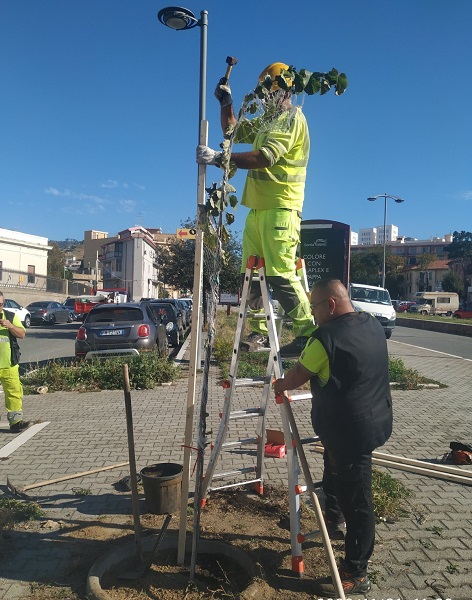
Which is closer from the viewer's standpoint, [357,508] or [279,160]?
[357,508]

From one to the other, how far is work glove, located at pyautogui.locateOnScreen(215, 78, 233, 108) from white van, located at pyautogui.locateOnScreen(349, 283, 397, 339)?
2008 centimetres

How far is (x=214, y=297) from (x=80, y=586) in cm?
196

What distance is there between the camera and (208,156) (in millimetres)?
3314

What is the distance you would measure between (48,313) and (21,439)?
27.8 m

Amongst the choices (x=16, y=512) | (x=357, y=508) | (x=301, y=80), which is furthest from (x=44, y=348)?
(x=301, y=80)

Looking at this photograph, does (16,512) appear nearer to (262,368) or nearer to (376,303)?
(262,368)

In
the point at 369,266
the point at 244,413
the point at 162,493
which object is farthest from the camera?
the point at 369,266

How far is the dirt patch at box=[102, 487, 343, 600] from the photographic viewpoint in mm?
3164

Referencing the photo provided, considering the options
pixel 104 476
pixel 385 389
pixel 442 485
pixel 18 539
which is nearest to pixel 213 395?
pixel 104 476

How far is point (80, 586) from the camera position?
3248mm

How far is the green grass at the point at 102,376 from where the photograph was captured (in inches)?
400

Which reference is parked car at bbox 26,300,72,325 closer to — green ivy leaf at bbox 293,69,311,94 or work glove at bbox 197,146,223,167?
work glove at bbox 197,146,223,167

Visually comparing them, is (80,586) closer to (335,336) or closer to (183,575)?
(183,575)

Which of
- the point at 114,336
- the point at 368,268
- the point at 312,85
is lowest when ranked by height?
the point at 114,336
